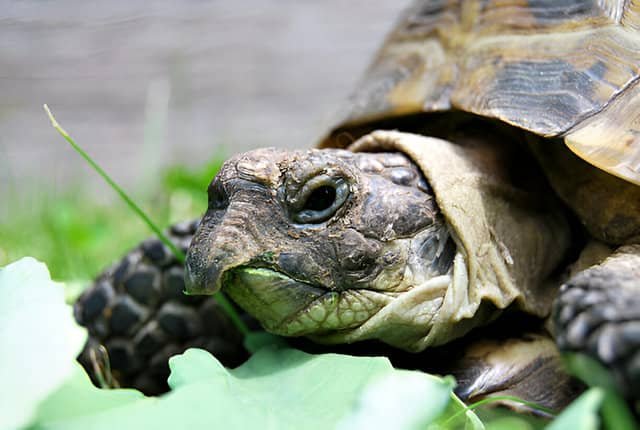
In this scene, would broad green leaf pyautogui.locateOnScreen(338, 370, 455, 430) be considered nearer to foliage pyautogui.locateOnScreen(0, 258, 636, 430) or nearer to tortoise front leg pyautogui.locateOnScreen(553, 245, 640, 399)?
foliage pyautogui.locateOnScreen(0, 258, 636, 430)

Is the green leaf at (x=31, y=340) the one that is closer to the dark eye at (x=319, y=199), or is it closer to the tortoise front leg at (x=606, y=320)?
the dark eye at (x=319, y=199)

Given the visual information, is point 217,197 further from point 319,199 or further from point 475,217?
point 475,217

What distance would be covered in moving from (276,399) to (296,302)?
0.25 metres

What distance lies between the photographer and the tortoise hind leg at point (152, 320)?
193cm

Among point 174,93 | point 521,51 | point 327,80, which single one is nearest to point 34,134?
point 174,93

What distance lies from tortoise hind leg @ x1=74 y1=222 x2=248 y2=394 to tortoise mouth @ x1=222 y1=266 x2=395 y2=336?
20.8 inches

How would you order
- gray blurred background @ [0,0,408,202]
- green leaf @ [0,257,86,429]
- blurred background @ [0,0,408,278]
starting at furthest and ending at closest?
gray blurred background @ [0,0,408,202], blurred background @ [0,0,408,278], green leaf @ [0,257,86,429]

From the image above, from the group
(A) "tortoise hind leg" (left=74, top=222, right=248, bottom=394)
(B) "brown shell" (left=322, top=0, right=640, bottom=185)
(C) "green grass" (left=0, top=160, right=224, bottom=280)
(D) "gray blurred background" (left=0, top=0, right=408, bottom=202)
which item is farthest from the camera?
(D) "gray blurred background" (left=0, top=0, right=408, bottom=202)

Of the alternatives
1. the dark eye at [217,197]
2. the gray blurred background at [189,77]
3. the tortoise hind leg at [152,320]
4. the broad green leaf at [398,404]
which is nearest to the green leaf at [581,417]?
the broad green leaf at [398,404]

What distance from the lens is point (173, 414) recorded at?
0.97 metres

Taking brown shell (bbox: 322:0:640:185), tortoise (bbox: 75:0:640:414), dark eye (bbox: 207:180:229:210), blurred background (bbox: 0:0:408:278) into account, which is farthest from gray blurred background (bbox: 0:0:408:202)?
dark eye (bbox: 207:180:229:210)

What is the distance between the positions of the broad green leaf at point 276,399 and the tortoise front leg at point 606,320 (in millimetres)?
231

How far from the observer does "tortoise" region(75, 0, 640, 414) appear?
1352 millimetres

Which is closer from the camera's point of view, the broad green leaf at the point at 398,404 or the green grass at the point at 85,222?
the broad green leaf at the point at 398,404
